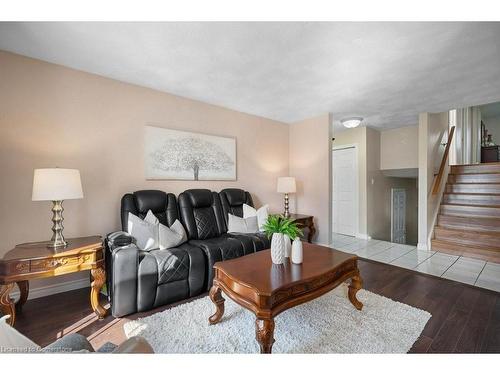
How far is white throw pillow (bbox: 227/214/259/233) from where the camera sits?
294cm

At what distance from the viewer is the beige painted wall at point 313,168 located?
151 inches

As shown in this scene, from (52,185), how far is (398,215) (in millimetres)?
6505

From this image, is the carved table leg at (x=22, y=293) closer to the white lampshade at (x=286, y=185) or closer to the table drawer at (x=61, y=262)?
the table drawer at (x=61, y=262)

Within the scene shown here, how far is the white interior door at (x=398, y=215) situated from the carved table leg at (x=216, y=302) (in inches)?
201

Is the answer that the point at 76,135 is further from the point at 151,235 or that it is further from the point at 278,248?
the point at 278,248

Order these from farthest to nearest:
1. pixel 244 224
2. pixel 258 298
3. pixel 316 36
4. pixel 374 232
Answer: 1. pixel 374 232
2. pixel 244 224
3. pixel 316 36
4. pixel 258 298

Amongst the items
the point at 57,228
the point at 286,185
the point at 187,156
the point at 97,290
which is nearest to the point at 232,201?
the point at 187,156

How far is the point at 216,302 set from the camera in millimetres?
1738

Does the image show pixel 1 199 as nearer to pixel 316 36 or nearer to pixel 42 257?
pixel 42 257

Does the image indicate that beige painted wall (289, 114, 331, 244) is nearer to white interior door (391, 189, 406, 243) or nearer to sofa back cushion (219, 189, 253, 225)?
sofa back cushion (219, 189, 253, 225)

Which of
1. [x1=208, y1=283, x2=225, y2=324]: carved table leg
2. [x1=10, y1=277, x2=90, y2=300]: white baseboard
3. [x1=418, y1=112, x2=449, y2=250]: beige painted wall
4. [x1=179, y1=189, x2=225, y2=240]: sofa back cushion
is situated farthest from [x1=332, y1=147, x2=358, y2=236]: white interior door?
[x1=10, y1=277, x2=90, y2=300]: white baseboard

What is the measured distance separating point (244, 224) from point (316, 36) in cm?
218

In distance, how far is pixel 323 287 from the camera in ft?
5.28
